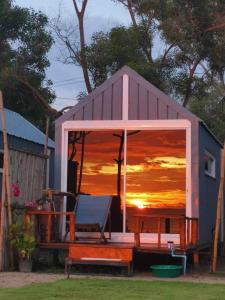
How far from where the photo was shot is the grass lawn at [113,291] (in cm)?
671

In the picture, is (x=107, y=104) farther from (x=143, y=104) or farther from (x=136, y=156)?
(x=136, y=156)

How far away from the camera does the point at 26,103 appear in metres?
20.4

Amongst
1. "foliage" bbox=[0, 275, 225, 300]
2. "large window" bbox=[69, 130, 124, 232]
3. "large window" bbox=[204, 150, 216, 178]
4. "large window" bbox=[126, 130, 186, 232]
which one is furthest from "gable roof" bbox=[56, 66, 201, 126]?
"foliage" bbox=[0, 275, 225, 300]

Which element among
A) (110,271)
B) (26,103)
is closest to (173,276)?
(110,271)

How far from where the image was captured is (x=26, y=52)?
19891 millimetres

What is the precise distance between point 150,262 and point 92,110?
9.68 feet

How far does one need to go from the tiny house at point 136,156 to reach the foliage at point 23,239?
3.01ft

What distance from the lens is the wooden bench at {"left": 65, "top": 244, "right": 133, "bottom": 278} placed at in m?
8.97

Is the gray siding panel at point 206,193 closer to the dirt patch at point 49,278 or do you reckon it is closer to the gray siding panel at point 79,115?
the dirt patch at point 49,278

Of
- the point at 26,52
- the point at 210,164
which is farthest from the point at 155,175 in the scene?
the point at 26,52

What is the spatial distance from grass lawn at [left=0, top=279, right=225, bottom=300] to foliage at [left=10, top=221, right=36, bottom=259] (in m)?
1.29

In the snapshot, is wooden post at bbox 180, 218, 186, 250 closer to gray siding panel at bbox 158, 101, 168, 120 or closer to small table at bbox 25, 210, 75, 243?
small table at bbox 25, 210, 75, 243

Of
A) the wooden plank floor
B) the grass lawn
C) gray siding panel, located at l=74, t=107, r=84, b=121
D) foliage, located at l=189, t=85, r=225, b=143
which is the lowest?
the grass lawn

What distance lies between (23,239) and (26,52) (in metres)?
11.7
